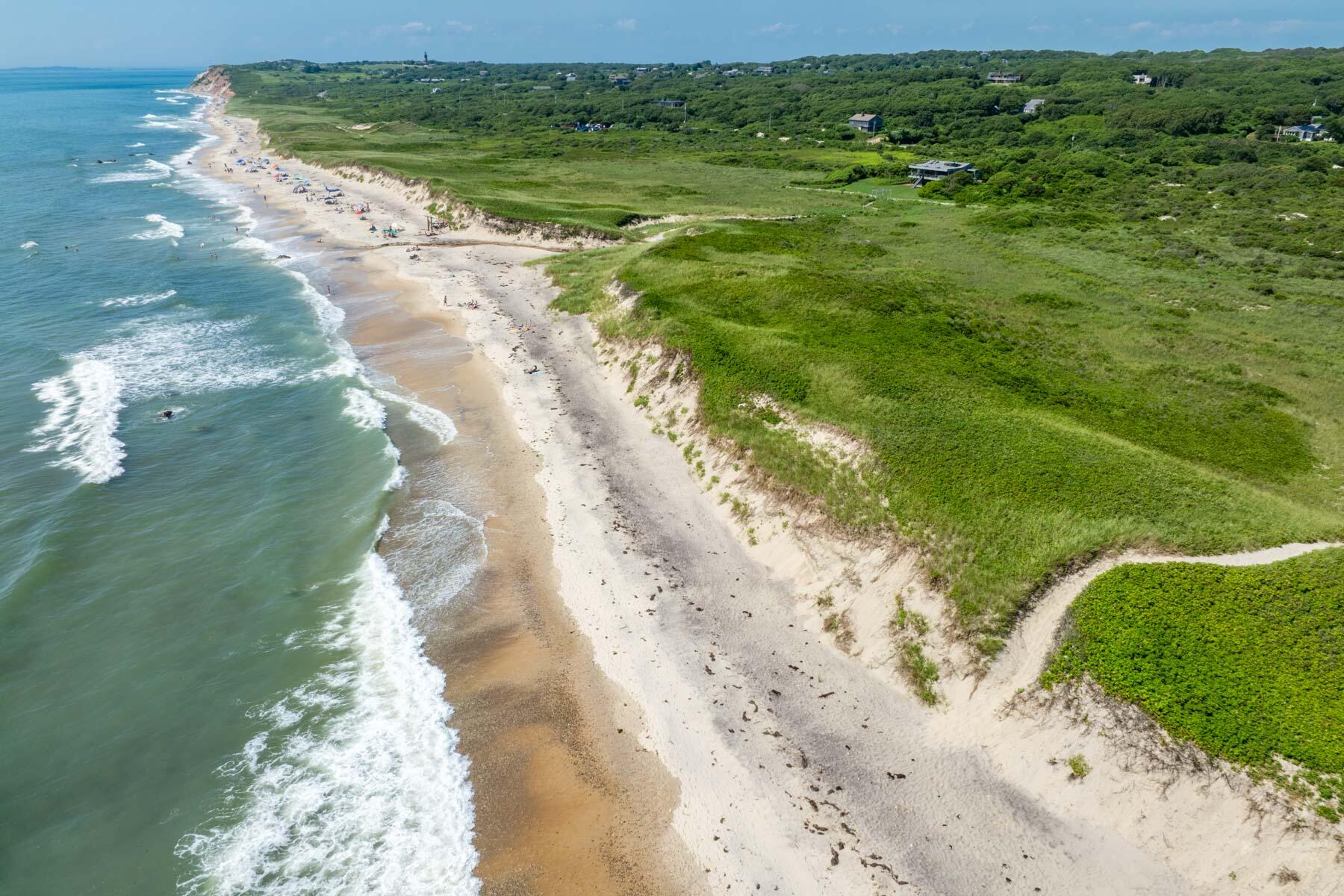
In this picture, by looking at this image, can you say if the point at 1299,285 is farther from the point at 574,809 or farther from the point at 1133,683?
the point at 574,809

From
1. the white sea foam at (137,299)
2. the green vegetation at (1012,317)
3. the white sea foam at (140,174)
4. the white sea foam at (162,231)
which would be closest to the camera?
the green vegetation at (1012,317)

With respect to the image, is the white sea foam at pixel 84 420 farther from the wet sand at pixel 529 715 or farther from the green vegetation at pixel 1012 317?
the green vegetation at pixel 1012 317

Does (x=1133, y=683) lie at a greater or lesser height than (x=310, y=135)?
lesser

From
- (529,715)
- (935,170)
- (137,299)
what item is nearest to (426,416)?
(529,715)

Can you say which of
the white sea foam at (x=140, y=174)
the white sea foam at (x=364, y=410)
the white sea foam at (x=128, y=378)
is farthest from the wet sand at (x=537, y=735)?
the white sea foam at (x=140, y=174)

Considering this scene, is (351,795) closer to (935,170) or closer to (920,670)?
(920,670)

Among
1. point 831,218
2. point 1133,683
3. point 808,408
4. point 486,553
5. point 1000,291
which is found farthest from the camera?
point 831,218

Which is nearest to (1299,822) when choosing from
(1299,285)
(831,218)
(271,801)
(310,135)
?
(271,801)
